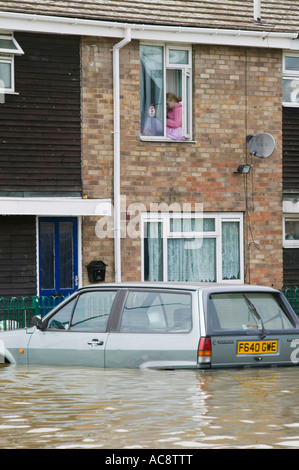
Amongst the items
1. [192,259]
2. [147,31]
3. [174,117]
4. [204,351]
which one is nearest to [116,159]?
[174,117]

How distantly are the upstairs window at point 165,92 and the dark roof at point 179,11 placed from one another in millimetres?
→ 634

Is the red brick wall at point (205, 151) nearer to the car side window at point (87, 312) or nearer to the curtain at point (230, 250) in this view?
the curtain at point (230, 250)

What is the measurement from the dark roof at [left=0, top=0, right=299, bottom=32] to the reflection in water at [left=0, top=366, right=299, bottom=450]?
9.75m

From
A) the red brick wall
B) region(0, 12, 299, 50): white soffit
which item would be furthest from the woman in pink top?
region(0, 12, 299, 50): white soffit

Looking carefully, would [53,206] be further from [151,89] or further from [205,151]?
[205,151]

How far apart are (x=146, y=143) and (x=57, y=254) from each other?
2.87 metres

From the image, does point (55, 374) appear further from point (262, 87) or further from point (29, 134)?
point (262, 87)

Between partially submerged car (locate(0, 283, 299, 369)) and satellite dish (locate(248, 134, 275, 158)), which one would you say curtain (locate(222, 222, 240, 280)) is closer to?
satellite dish (locate(248, 134, 275, 158))

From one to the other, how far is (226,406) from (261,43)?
1267 centimetres

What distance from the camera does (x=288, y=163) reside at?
21562 mm

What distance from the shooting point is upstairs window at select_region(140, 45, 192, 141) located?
20.2 meters

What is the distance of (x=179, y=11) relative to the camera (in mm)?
20781

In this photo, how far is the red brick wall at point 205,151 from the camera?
1967 centimetres
